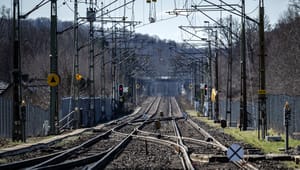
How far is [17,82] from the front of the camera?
34.3m

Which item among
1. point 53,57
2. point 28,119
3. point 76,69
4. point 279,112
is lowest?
point 28,119

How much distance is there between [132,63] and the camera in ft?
350

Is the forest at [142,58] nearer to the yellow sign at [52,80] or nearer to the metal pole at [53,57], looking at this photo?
the metal pole at [53,57]

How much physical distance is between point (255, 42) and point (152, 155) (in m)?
76.8

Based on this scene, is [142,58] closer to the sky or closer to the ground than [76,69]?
closer to the sky

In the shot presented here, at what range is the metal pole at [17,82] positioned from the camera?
112 feet

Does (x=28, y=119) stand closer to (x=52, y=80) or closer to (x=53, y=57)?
(x=53, y=57)

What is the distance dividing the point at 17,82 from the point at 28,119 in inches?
519

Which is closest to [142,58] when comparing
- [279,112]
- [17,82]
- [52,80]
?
[279,112]

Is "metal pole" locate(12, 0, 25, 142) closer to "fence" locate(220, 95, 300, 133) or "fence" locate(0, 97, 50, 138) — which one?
"fence" locate(0, 97, 50, 138)

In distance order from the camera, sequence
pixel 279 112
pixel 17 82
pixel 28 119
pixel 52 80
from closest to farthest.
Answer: pixel 17 82, pixel 52 80, pixel 279 112, pixel 28 119

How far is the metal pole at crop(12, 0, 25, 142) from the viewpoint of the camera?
3400 centimetres

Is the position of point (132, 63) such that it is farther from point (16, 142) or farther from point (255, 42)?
point (16, 142)

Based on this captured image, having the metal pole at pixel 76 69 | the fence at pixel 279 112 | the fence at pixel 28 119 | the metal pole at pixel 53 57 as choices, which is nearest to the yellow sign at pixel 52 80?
the metal pole at pixel 53 57
